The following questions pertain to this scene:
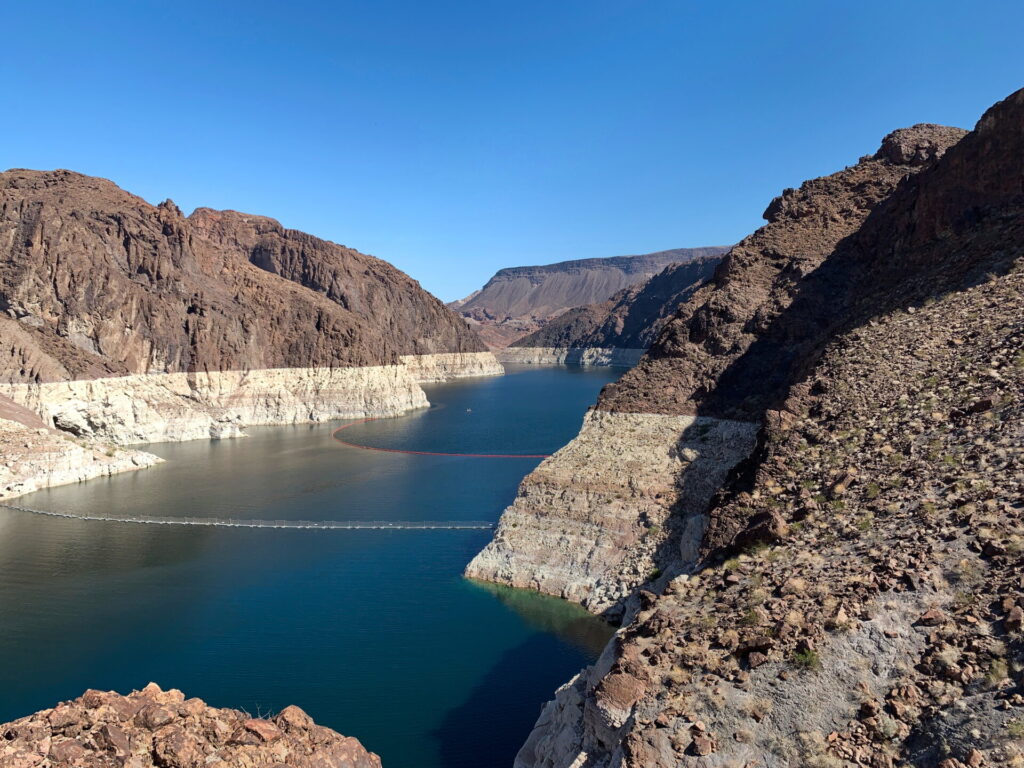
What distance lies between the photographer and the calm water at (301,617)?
2305 centimetres

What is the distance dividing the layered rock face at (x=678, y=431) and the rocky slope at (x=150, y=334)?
4631cm

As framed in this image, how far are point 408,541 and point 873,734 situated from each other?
3304 centimetres

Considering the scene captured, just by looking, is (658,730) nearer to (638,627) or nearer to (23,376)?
(638,627)

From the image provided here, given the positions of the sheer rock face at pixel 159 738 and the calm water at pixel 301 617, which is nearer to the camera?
the sheer rock face at pixel 159 738

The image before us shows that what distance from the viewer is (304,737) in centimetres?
1159

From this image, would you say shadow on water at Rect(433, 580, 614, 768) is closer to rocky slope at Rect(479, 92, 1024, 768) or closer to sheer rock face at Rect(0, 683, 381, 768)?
rocky slope at Rect(479, 92, 1024, 768)

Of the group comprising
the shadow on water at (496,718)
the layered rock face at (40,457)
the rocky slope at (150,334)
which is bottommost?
the shadow on water at (496,718)

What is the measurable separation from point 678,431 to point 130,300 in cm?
7998

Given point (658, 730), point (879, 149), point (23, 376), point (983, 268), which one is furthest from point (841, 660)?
point (23, 376)

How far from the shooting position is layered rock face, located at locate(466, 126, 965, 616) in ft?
98.5

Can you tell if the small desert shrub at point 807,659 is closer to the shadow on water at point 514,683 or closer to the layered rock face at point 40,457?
the shadow on water at point 514,683

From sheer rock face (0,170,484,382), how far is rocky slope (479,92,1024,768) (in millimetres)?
74227

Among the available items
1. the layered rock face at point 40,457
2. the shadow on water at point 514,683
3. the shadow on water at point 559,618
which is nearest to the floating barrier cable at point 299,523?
the layered rock face at point 40,457

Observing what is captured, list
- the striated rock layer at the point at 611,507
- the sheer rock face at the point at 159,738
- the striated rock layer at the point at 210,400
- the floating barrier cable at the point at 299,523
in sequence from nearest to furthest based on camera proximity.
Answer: the sheer rock face at the point at 159,738
the striated rock layer at the point at 611,507
the floating barrier cable at the point at 299,523
the striated rock layer at the point at 210,400
